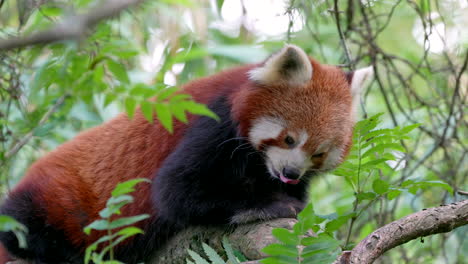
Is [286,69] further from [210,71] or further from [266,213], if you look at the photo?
[210,71]

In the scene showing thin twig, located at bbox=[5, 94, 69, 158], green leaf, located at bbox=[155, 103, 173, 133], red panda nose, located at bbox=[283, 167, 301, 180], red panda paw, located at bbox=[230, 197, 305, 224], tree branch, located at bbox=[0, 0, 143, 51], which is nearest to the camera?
tree branch, located at bbox=[0, 0, 143, 51]

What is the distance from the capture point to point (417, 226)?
8.38 ft

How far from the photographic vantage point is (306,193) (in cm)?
409

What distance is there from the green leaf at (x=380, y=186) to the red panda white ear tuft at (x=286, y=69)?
0.94m

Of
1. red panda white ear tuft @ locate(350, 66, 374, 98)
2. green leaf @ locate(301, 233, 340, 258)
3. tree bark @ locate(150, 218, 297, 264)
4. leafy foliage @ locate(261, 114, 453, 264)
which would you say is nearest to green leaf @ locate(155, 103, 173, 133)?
leafy foliage @ locate(261, 114, 453, 264)

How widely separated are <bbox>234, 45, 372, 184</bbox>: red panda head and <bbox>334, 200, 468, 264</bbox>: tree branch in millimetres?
1015

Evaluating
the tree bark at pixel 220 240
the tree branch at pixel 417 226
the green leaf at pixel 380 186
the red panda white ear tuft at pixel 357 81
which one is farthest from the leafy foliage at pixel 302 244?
the red panda white ear tuft at pixel 357 81

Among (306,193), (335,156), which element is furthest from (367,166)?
(306,193)

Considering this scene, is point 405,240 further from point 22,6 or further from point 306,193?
point 22,6

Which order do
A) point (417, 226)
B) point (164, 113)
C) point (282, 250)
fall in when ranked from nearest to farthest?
point (282, 250) < point (164, 113) < point (417, 226)

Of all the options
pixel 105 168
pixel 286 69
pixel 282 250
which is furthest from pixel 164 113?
pixel 105 168

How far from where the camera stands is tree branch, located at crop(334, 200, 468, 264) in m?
2.42

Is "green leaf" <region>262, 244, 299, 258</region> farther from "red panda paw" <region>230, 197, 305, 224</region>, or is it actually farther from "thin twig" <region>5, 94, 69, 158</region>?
"thin twig" <region>5, 94, 69, 158</region>

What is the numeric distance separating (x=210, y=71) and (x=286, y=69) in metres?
2.76
